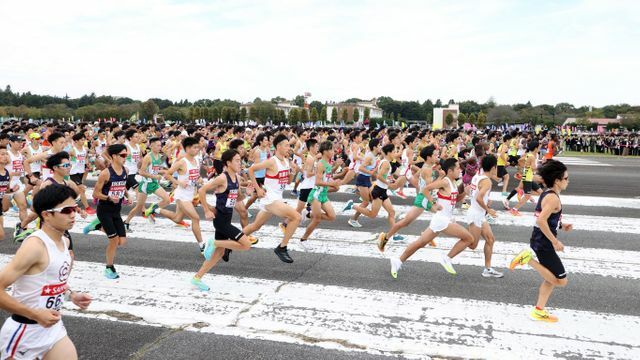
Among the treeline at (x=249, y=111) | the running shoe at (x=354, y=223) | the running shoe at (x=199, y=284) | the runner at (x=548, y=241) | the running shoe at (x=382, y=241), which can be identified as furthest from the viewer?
the treeline at (x=249, y=111)

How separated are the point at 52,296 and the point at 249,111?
134 meters

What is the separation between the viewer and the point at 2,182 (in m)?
8.16

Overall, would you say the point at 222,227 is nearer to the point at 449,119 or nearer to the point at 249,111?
the point at 449,119

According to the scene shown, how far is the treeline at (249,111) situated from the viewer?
9756 centimetres

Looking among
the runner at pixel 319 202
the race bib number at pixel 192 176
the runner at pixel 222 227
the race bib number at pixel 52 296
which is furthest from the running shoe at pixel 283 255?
the race bib number at pixel 52 296

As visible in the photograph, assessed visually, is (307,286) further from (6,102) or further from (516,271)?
(6,102)

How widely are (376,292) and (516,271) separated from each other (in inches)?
95.7

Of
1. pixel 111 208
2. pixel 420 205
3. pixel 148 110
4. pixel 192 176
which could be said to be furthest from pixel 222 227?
pixel 148 110

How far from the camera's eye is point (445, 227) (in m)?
6.86

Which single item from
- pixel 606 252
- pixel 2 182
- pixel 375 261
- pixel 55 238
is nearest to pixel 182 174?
pixel 2 182

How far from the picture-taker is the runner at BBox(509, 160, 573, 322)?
17.4 feet

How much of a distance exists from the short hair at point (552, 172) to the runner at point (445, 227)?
1.60m

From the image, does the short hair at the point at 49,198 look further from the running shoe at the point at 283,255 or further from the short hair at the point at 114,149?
the running shoe at the point at 283,255

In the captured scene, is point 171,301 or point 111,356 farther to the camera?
point 171,301
